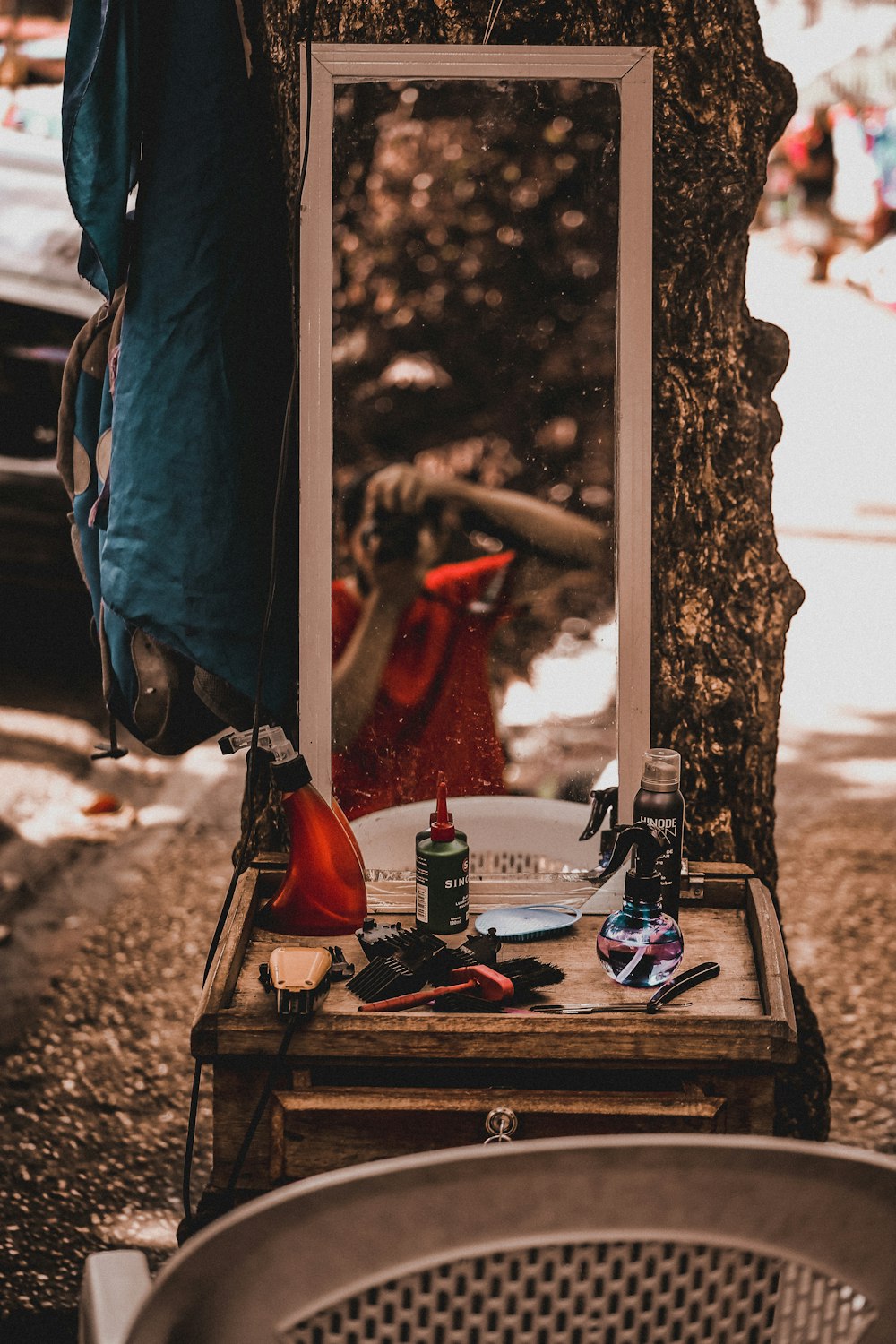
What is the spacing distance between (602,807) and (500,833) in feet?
0.53

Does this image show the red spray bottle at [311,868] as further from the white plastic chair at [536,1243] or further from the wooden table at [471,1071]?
the white plastic chair at [536,1243]

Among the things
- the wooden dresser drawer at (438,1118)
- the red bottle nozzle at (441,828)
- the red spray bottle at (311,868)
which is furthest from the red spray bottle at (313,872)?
the wooden dresser drawer at (438,1118)

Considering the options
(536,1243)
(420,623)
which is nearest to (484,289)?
(420,623)

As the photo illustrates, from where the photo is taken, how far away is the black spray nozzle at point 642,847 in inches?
70.2

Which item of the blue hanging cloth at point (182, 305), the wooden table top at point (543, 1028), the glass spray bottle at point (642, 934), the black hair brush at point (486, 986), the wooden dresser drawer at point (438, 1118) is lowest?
the wooden dresser drawer at point (438, 1118)

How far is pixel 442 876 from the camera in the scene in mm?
1887

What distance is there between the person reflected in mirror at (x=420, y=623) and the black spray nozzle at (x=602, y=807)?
15 centimetres

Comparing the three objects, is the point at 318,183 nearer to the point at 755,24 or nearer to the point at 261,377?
the point at 261,377

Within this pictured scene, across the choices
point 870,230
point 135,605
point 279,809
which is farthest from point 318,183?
point 870,230

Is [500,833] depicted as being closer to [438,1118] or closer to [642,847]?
[642,847]

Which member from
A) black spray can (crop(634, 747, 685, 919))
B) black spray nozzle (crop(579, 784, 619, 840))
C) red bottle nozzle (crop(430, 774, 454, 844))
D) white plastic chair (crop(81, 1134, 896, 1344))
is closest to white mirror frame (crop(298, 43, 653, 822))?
black spray nozzle (crop(579, 784, 619, 840))

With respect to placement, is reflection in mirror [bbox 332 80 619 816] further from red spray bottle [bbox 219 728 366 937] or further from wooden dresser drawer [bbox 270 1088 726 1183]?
wooden dresser drawer [bbox 270 1088 726 1183]

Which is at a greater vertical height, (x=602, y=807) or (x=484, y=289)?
(x=484, y=289)

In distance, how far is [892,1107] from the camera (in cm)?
297
